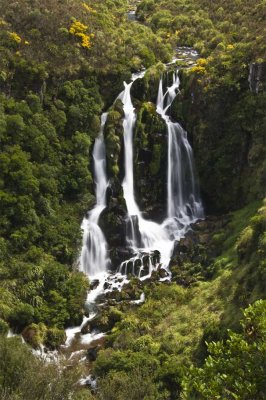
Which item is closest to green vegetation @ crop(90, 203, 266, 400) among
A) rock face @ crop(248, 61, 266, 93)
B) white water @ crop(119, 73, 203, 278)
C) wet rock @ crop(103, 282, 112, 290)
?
wet rock @ crop(103, 282, 112, 290)

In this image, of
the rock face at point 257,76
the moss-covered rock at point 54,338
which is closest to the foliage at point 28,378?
the moss-covered rock at point 54,338

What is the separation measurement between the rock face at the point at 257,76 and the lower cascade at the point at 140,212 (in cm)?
686

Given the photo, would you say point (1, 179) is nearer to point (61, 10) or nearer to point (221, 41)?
point (61, 10)

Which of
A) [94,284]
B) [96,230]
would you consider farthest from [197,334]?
[96,230]

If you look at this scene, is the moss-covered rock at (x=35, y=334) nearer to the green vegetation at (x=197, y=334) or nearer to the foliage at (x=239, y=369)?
the green vegetation at (x=197, y=334)

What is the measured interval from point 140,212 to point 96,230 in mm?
4681

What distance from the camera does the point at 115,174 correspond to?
3762 cm

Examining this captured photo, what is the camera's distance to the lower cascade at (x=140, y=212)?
3412 cm

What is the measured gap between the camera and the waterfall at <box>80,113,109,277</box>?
3406 centimetres

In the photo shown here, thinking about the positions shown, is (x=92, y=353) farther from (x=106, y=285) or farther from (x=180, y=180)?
A: (x=180, y=180)

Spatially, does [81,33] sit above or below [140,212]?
above

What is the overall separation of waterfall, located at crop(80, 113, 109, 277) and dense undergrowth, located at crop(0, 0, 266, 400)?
103 cm

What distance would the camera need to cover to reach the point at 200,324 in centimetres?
2498

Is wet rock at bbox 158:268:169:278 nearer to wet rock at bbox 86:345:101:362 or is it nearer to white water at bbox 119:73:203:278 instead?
white water at bbox 119:73:203:278
